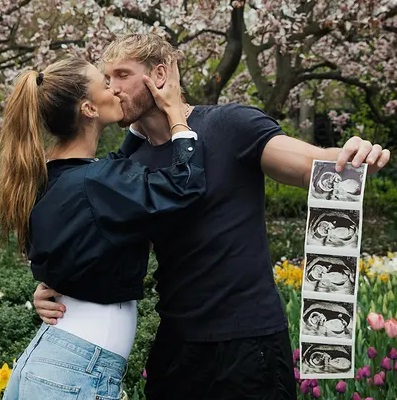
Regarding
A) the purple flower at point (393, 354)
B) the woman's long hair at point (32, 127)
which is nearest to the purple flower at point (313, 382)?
the purple flower at point (393, 354)

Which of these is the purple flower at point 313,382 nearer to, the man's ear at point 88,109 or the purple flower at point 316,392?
the purple flower at point 316,392

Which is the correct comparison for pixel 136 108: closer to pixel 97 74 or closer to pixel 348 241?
pixel 97 74

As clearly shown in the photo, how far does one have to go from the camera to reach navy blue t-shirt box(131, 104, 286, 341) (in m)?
2.02

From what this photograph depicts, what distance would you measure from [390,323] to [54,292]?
135 cm

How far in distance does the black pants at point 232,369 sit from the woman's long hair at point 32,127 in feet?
1.92

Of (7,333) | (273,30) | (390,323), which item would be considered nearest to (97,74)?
(390,323)

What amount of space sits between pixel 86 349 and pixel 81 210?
38 cm

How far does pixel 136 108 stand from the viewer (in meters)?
2.11

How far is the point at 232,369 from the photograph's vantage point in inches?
79.7

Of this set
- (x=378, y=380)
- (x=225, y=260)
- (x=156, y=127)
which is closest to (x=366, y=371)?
(x=378, y=380)

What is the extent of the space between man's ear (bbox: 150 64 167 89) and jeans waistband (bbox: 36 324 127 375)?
0.74m

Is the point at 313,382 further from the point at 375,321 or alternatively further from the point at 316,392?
the point at 375,321

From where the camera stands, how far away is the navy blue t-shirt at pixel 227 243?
2016mm

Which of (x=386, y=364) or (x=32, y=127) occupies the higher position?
(x=32, y=127)
